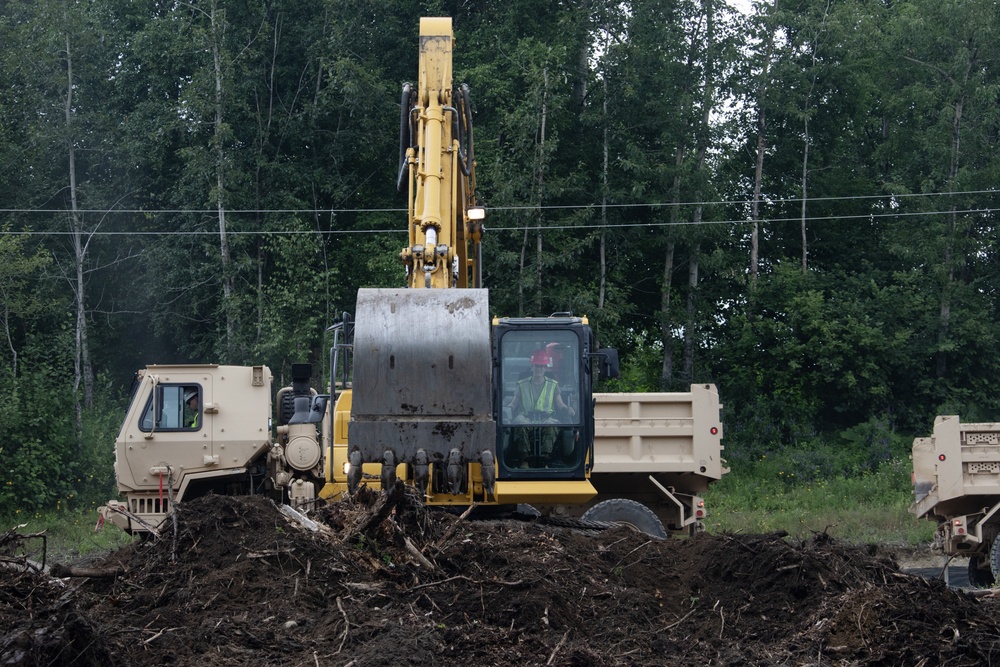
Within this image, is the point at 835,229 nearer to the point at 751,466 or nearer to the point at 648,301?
the point at 648,301

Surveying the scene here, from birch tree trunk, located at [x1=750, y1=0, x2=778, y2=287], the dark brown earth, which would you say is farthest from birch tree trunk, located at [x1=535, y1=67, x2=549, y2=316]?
the dark brown earth

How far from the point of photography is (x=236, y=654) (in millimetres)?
8484

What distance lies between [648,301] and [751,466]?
22.3 ft

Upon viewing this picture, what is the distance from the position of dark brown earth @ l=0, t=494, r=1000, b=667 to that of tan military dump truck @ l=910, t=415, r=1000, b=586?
16.7 ft

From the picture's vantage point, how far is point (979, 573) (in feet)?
54.7

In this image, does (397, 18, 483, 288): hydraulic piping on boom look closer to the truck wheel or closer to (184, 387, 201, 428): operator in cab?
(184, 387, 201, 428): operator in cab

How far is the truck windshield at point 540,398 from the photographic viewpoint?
13.7 m

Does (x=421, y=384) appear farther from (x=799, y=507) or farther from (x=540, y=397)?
(x=799, y=507)

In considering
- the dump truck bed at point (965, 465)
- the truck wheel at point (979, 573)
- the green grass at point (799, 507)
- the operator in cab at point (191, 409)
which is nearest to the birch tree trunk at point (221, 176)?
the green grass at point (799, 507)

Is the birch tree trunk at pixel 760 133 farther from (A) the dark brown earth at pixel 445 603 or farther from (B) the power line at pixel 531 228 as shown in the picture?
(A) the dark brown earth at pixel 445 603

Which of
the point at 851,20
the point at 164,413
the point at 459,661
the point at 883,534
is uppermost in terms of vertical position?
the point at 851,20

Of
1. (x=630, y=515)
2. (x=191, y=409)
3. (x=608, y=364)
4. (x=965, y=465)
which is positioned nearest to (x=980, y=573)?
(x=965, y=465)

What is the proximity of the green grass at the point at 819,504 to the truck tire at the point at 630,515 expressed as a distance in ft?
18.9

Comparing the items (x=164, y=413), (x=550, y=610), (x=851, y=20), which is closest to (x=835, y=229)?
(x=851, y=20)
